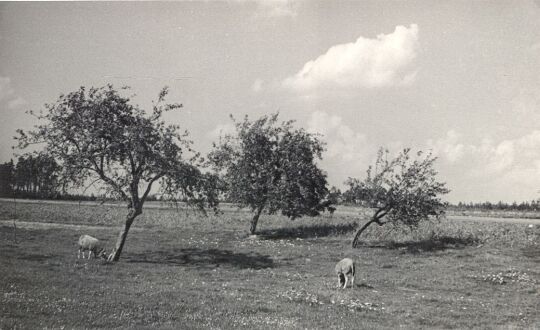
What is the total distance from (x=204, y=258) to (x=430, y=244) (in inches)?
840

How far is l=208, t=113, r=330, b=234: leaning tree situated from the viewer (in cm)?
4753

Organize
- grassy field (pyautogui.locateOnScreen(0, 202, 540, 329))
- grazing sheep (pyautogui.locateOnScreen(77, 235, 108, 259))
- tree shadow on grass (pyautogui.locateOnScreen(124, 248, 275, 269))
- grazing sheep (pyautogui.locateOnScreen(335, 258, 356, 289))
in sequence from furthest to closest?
tree shadow on grass (pyautogui.locateOnScreen(124, 248, 275, 269)) → grazing sheep (pyautogui.locateOnScreen(77, 235, 108, 259)) → grazing sheep (pyautogui.locateOnScreen(335, 258, 356, 289)) → grassy field (pyautogui.locateOnScreen(0, 202, 540, 329))

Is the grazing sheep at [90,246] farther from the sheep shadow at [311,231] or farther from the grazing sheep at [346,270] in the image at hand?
the sheep shadow at [311,231]

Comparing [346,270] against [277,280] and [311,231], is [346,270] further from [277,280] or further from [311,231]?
[311,231]

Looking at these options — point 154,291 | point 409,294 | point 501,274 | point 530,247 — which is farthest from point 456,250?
point 154,291

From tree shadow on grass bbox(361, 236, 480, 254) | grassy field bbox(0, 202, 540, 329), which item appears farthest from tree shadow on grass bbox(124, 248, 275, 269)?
tree shadow on grass bbox(361, 236, 480, 254)

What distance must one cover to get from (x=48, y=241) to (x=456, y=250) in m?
33.9

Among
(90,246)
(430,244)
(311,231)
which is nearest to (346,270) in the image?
(90,246)

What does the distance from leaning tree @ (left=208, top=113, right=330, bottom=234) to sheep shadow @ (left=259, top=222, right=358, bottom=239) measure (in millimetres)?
2232

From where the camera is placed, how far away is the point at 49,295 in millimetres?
15281

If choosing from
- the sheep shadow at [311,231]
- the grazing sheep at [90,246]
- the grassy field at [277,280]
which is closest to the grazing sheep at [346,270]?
the grassy field at [277,280]

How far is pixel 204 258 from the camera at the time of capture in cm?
3259

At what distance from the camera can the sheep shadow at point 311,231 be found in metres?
48.7

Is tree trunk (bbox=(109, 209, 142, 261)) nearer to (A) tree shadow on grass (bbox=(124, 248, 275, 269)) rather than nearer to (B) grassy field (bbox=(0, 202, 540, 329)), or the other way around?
(B) grassy field (bbox=(0, 202, 540, 329))
